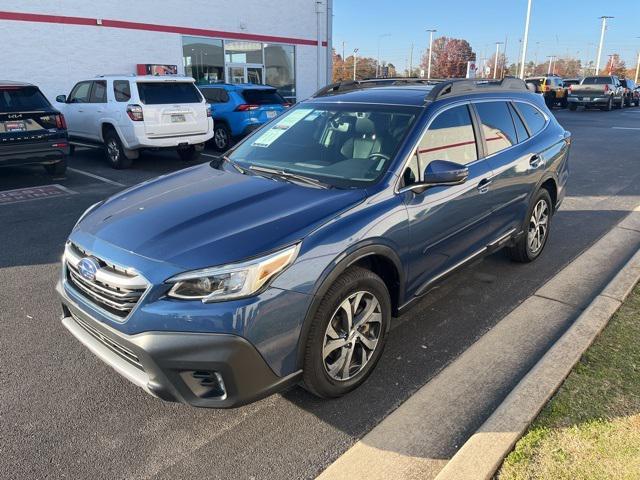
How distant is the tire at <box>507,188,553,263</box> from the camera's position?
4.94 meters

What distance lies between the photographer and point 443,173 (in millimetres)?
3271

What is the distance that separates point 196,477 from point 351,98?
288cm

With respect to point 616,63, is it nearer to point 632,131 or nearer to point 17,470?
point 632,131

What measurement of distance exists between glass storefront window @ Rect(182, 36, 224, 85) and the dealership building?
36 millimetres

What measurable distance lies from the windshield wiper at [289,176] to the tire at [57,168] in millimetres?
6775

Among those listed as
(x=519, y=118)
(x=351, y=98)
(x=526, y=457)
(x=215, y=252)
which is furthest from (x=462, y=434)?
(x=519, y=118)

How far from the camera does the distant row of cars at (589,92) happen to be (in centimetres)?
2919

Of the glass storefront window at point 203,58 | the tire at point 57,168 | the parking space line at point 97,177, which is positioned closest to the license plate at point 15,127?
the tire at point 57,168

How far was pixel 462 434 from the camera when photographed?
277 cm

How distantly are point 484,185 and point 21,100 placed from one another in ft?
25.5

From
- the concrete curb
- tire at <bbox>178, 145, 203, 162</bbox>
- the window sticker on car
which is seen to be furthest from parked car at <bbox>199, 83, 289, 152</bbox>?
the concrete curb

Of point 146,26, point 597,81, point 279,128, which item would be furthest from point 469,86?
point 597,81

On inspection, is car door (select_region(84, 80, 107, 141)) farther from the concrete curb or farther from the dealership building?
the concrete curb

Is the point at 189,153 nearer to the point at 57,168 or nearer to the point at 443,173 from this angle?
the point at 57,168
